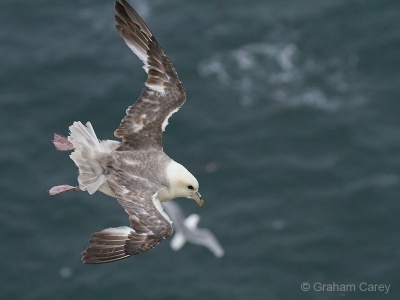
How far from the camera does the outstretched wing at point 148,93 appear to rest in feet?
80.6

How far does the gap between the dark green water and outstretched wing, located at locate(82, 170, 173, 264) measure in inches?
1408

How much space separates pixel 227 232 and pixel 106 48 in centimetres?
1757

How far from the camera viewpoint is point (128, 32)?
85.1 ft

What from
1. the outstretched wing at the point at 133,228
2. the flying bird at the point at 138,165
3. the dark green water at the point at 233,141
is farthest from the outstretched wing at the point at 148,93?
the dark green water at the point at 233,141

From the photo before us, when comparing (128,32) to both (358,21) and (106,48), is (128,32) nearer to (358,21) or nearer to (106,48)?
(106,48)

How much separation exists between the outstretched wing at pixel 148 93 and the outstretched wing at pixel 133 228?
1.70 meters

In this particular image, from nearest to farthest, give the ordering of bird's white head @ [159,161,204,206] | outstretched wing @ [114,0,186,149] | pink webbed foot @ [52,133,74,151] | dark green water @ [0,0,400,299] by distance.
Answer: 1. bird's white head @ [159,161,204,206]
2. pink webbed foot @ [52,133,74,151]
3. outstretched wing @ [114,0,186,149]
4. dark green water @ [0,0,400,299]

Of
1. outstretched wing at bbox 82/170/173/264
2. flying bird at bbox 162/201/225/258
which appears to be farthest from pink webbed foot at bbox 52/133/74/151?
flying bird at bbox 162/201/225/258

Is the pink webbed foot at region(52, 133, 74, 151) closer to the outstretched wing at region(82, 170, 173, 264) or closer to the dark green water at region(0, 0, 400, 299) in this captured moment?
the outstretched wing at region(82, 170, 173, 264)

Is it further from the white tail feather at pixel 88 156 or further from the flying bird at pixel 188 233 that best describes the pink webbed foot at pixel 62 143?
the flying bird at pixel 188 233

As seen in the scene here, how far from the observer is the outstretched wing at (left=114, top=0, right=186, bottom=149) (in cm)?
2458

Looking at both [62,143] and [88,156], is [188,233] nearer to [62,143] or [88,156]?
[62,143]

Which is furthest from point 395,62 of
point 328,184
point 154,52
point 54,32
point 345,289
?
point 154,52

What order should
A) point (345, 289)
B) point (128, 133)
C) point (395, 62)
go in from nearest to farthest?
1. point (128, 133)
2. point (345, 289)
3. point (395, 62)
